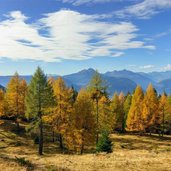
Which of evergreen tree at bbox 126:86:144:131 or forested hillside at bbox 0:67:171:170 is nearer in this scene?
forested hillside at bbox 0:67:171:170

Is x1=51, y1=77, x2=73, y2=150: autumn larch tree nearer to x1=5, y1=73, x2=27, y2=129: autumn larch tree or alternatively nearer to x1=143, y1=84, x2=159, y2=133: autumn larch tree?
x1=5, y1=73, x2=27, y2=129: autumn larch tree

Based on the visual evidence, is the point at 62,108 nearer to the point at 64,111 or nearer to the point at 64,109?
the point at 64,109

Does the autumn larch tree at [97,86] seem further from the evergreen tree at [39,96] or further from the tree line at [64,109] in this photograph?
the evergreen tree at [39,96]

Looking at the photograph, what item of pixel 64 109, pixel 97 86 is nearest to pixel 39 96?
pixel 64 109

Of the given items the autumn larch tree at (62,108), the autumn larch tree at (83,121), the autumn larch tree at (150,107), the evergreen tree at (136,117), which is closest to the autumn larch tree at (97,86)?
the autumn larch tree at (62,108)

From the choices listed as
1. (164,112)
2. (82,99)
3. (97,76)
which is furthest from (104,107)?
(164,112)

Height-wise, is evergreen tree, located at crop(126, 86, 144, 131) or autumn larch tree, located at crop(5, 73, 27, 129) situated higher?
autumn larch tree, located at crop(5, 73, 27, 129)

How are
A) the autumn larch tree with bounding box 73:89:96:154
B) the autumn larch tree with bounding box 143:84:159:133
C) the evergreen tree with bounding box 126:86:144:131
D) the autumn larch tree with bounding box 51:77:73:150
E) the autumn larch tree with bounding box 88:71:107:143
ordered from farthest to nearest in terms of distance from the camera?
the autumn larch tree with bounding box 143:84:159:133, the evergreen tree with bounding box 126:86:144:131, the autumn larch tree with bounding box 88:71:107:143, the autumn larch tree with bounding box 51:77:73:150, the autumn larch tree with bounding box 73:89:96:154

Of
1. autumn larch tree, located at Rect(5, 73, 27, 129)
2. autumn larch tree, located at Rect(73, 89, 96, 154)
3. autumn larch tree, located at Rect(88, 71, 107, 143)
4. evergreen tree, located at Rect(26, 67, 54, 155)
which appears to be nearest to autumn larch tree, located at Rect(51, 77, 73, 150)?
evergreen tree, located at Rect(26, 67, 54, 155)

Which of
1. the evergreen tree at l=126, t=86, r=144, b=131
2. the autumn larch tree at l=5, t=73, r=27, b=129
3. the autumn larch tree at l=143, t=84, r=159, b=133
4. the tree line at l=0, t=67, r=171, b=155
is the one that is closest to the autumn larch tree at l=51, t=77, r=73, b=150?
the tree line at l=0, t=67, r=171, b=155

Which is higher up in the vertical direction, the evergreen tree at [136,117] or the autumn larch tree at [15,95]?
the autumn larch tree at [15,95]

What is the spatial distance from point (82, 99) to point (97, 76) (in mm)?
7643

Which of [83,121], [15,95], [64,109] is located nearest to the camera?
[83,121]

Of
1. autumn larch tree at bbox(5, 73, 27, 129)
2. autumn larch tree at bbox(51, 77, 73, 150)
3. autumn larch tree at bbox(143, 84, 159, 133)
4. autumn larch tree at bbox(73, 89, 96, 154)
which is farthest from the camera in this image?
autumn larch tree at bbox(143, 84, 159, 133)
